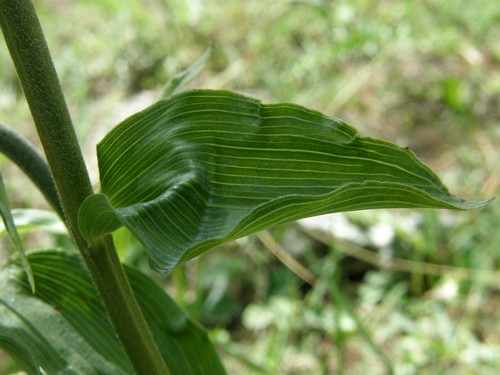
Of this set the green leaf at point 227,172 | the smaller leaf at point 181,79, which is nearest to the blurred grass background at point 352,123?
the smaller leaf at point 181,79

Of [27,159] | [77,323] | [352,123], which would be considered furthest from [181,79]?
[352,123]

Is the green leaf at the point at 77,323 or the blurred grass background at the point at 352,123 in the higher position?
the blurred grass background at the point at 352,123

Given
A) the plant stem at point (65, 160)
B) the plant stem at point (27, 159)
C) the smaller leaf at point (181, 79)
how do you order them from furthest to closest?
the smaller leaf at point (181, 79), the plant stem at point (27, 159), the plant stem at point (65, 160)

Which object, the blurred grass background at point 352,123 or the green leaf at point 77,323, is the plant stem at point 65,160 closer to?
the green leaf at point 77,323

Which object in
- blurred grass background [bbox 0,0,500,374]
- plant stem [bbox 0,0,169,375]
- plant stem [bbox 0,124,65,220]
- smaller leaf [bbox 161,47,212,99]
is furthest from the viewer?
blurred grass background [bbox 0,0,500,374]

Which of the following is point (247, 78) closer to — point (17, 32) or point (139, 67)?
point (139, 67)

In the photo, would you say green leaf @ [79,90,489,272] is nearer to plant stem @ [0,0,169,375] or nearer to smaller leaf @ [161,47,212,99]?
plant stem @ [0,0,169,375]

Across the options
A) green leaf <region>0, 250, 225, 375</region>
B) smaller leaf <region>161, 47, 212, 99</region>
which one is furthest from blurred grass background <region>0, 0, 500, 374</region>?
smaller leaf <region>161, 47, 212, 99</region>
